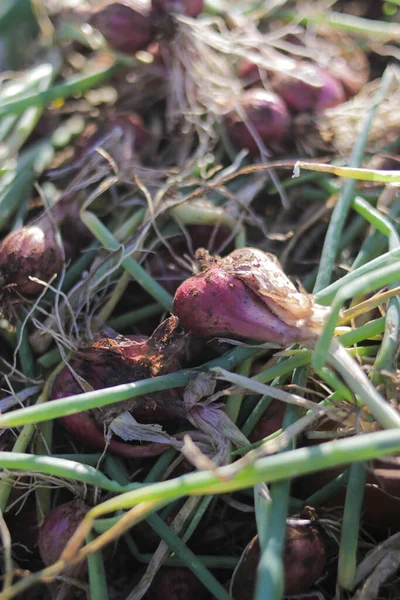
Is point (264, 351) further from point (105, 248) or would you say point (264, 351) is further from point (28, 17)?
point (28, 17)

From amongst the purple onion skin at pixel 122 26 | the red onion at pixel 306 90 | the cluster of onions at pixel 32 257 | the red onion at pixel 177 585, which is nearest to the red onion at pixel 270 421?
the red onion at pixel 177 585

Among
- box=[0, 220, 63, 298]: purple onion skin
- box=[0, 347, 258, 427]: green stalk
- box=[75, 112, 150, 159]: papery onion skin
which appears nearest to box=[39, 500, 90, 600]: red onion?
box=[0, 347, 258, 427]: green stalk

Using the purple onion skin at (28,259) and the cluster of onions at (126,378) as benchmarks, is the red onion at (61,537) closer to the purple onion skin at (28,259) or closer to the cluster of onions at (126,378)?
the cluster of onions at (126,378)

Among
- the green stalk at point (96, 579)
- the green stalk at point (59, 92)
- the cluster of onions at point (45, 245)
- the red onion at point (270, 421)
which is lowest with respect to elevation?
the red onion at point (270, 421)

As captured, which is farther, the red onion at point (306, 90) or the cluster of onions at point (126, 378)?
the red onion at point (306, 90)

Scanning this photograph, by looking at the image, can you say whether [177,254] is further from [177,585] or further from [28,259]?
[177,585]

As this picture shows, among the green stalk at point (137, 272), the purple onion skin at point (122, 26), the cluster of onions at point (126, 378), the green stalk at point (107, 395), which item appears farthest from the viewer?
the purple onion skin at point (122, 26)
